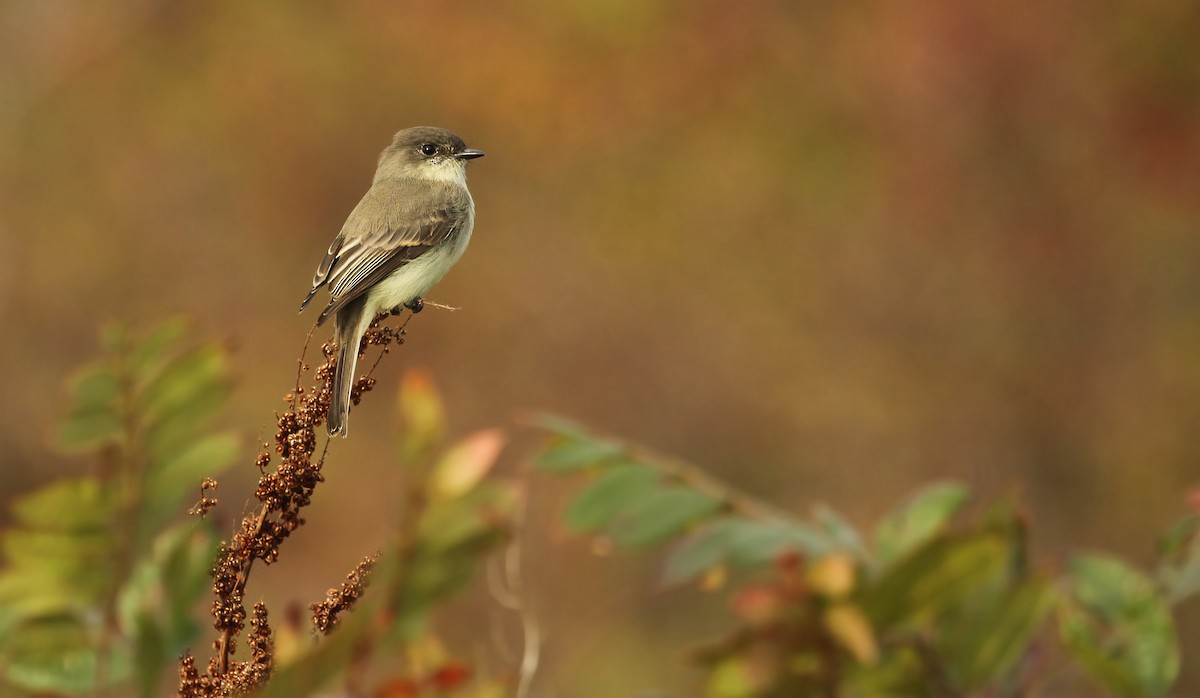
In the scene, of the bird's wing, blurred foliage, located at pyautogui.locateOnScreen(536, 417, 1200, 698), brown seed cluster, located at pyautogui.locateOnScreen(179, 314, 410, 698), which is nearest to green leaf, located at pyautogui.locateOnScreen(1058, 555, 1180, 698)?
blurred foliage, located at pyautogui.locateOnScreen(536, 417, 1200, 698)

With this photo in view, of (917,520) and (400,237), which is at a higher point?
(400,237)

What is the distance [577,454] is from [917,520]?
0.90ft

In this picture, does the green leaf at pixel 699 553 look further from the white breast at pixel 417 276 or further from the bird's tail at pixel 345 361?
the white breast at pixel 417 276

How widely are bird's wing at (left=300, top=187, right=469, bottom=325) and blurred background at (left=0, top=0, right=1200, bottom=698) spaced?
7.47m

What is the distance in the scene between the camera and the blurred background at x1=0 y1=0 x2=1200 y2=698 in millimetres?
14531

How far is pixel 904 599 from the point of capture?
3.18 ft

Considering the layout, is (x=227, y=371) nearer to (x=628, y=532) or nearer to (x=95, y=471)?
(x=95, y=471)

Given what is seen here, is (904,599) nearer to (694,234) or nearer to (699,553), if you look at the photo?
(699,553)

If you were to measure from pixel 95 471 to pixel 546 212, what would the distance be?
15379 millimetres

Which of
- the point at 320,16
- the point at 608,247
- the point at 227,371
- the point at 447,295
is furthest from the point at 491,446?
the point at 320,16

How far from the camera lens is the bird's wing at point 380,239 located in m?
4.76

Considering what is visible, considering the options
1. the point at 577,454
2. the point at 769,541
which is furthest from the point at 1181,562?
the point at 577,454

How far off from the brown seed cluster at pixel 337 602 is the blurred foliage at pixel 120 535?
93cm

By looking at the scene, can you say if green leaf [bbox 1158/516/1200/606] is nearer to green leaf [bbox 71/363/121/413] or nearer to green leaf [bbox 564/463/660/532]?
green leaf [bbox 564/463/660/532]
